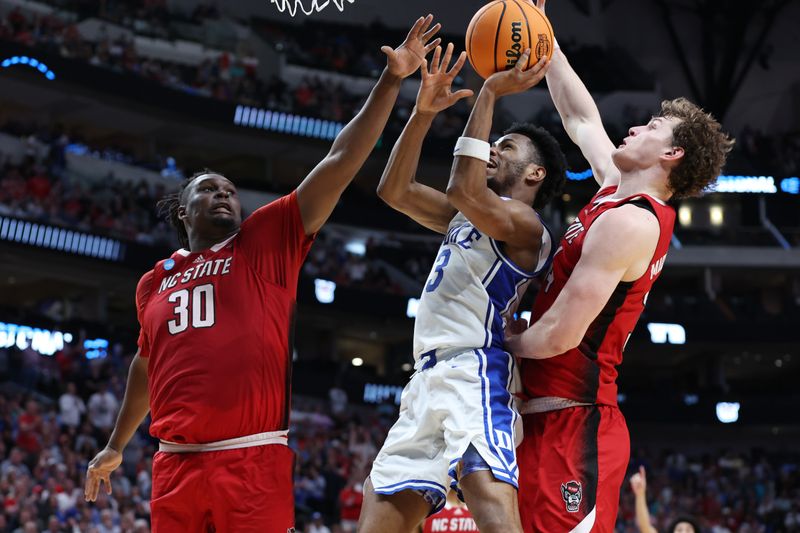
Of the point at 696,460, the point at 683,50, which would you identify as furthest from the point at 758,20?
the point at 696,460

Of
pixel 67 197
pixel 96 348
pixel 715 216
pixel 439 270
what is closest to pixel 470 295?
pixel 439 270

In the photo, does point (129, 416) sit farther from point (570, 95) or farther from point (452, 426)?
point (570, 95)

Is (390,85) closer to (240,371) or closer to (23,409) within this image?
(240,371)

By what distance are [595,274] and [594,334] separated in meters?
0.32

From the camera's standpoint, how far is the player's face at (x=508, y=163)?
15.7 ft

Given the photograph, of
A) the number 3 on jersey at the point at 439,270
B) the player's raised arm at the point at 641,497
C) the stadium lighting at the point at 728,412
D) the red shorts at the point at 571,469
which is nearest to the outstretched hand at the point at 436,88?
the number 3 on jersey at the point at 439,270

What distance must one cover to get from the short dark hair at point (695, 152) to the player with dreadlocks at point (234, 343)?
1134 millimetres

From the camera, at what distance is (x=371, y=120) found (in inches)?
189

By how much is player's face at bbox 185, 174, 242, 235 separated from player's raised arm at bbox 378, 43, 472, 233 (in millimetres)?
727

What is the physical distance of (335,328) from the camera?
2908cm

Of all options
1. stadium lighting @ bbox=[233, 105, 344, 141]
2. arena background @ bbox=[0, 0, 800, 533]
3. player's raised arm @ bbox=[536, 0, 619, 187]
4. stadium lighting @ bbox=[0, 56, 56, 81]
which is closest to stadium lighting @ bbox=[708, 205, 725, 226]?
arena background @ bbox=[0, 0, 800, 533]

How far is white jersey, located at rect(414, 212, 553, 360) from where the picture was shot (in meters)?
4.47

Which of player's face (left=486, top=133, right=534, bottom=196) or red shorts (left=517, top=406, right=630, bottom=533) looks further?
player's face (left=486, top=133, right=534, bottom=196)

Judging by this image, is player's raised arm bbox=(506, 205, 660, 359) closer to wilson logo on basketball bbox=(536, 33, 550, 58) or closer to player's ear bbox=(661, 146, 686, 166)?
player's ear bbox=(661, 146, 686, 166)
